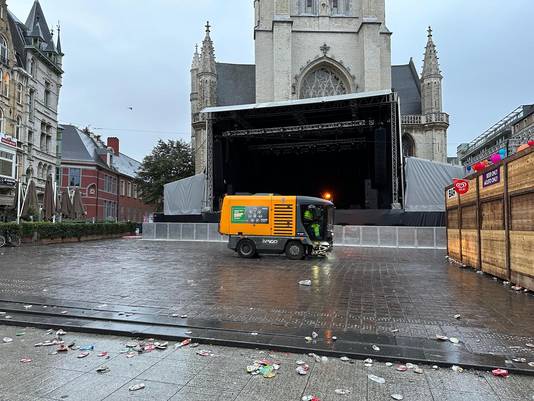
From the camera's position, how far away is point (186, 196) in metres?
28.0

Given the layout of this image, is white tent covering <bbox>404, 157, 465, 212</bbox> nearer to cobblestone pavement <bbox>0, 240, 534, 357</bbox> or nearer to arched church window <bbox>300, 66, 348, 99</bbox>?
cobblestone pavement <bbox>0, 240, 534, 357</bbox>

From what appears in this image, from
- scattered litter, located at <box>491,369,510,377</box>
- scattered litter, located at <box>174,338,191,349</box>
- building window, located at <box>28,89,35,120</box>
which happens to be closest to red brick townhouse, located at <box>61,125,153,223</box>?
building window, located at <box>28,89,35,120</box>

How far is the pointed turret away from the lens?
38.4 meters

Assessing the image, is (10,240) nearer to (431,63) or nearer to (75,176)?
(75,176)

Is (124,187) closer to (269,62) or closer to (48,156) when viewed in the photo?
(48,156)

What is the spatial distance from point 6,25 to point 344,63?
28014 millimetres

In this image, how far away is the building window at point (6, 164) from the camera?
27.9 metres

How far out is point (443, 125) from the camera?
124 feet

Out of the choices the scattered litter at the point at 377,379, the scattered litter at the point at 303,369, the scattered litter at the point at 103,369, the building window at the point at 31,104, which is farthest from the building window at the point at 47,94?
the scattered litter at the point at 377,379

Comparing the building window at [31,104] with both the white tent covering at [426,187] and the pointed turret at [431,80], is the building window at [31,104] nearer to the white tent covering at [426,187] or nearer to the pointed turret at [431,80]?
the white tent covering at [426,187]

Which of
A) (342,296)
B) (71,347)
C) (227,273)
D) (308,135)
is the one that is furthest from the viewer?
(308,135)

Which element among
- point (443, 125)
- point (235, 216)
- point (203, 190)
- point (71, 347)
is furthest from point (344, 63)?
point (71, 347)

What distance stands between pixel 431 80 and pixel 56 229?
34226mm

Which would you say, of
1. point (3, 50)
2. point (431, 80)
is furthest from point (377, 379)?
point (431, 80)
